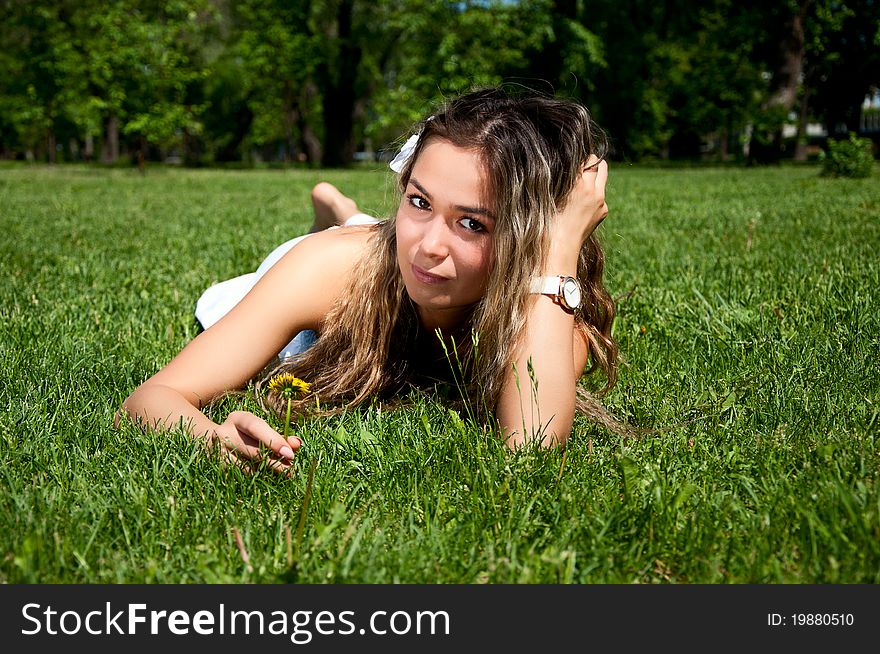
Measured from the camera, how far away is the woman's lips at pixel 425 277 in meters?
2.47

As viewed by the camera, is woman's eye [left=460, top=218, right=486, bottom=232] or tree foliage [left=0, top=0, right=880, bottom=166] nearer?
woman's eye [left=460, top=218, right=486, bottom=232]

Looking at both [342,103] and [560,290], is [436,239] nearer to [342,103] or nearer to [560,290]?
[560,290]

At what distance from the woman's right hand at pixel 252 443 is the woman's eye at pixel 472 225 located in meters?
0.80

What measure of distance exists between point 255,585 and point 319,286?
4.76 ft

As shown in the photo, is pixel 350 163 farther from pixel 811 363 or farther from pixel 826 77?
pixel 811 363

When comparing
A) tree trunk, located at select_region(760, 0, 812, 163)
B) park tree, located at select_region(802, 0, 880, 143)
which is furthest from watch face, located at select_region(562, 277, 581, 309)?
park tree, located at select_region(802, 0, 880, 143)

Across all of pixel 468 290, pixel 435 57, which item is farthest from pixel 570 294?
pixel 435 57

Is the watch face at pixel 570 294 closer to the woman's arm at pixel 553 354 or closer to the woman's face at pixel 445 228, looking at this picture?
the woman's arm at pixel 553 354

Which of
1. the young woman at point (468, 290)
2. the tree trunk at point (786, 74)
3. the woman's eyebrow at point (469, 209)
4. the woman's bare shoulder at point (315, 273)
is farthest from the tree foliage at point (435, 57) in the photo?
the woman's eyebrow at point (469, 209)

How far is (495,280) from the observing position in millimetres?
2471

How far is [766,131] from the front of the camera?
26.9 metres

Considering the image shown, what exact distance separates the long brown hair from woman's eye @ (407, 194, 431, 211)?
7.7 inches

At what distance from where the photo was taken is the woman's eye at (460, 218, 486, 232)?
243 cm

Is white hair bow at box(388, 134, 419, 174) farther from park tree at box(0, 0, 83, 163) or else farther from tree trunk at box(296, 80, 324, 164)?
tree trunk at box(296, 80, 324, 164)
